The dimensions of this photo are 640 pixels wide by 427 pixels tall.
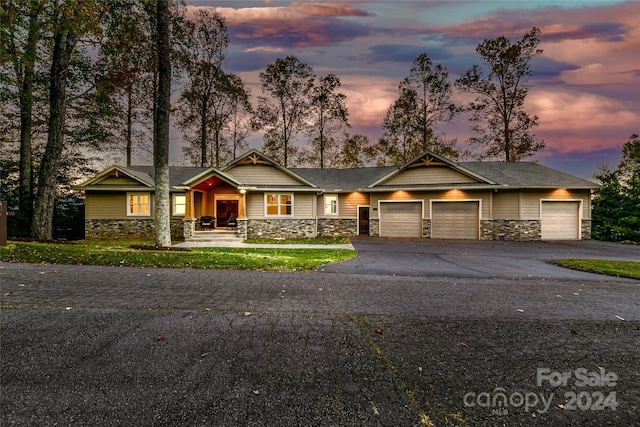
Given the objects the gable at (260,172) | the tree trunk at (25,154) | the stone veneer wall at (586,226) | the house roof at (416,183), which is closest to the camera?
the tree trunk at (25,154)

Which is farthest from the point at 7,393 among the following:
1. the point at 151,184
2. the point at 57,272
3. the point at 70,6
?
the point at 151,184

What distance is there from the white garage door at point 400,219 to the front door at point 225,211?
10761mm

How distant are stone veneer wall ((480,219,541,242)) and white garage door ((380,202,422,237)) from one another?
3887 millimetres

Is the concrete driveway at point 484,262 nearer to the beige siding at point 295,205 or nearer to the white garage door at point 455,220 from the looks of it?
the white garage door at point 455,220

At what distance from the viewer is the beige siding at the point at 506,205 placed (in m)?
17.5

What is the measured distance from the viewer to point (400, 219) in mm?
19281

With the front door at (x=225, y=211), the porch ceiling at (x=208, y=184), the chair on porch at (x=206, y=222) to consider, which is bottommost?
the chair on porch at (x=206, y=222)

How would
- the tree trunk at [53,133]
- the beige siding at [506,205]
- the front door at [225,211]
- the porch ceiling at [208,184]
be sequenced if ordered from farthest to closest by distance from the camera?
the front door at [225,211], the beige siding at [506,205], the porch ceiling at [208,184], the tree trunk at [53,133]

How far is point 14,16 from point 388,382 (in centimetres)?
1502

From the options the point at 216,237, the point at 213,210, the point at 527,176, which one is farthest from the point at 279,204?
the point at 527,176

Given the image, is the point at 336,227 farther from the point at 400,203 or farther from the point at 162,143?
the point at 162,143

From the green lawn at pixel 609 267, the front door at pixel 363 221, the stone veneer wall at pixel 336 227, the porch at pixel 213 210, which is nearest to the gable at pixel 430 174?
the front door at pixel 363 221

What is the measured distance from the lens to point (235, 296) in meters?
5.13

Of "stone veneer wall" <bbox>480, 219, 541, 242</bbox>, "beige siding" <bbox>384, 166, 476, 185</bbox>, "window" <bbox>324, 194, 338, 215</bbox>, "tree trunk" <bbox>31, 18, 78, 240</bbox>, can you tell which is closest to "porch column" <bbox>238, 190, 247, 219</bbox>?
"window" <bbox>324, 194, 338, 215</bbox>
